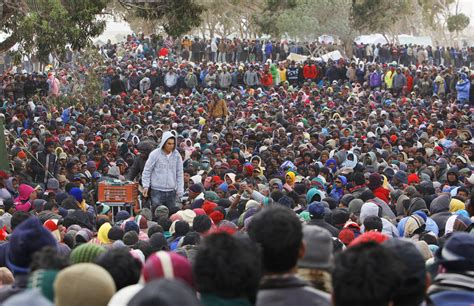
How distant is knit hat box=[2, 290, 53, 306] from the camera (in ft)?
14.8

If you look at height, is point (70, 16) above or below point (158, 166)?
above

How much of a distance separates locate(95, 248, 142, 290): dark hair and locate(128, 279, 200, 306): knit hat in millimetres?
966

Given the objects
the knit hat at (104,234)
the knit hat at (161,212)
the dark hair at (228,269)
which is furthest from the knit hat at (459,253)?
the knit hat at (161,212)

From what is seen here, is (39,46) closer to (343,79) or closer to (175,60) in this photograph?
(343,79)

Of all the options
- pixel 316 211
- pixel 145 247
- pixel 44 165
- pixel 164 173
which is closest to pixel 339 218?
pixel 316 211

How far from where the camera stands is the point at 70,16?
63.5 ft

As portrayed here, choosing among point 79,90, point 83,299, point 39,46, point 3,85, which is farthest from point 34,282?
point 3,85

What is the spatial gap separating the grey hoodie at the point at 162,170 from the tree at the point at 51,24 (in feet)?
20.0

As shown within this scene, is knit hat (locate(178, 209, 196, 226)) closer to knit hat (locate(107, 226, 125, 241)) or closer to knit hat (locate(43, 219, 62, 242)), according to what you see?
knit hat (locate(107, 226, 125, 241))

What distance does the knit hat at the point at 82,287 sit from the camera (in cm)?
440

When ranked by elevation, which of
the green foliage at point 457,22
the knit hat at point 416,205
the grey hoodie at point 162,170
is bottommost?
the knit hat at point 416,205

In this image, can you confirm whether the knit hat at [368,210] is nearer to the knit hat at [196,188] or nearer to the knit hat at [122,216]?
the knit hat at [122,216]

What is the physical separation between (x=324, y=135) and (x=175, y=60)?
2048 centimetres

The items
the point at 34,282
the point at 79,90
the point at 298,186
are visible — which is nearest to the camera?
the point at 34,282
